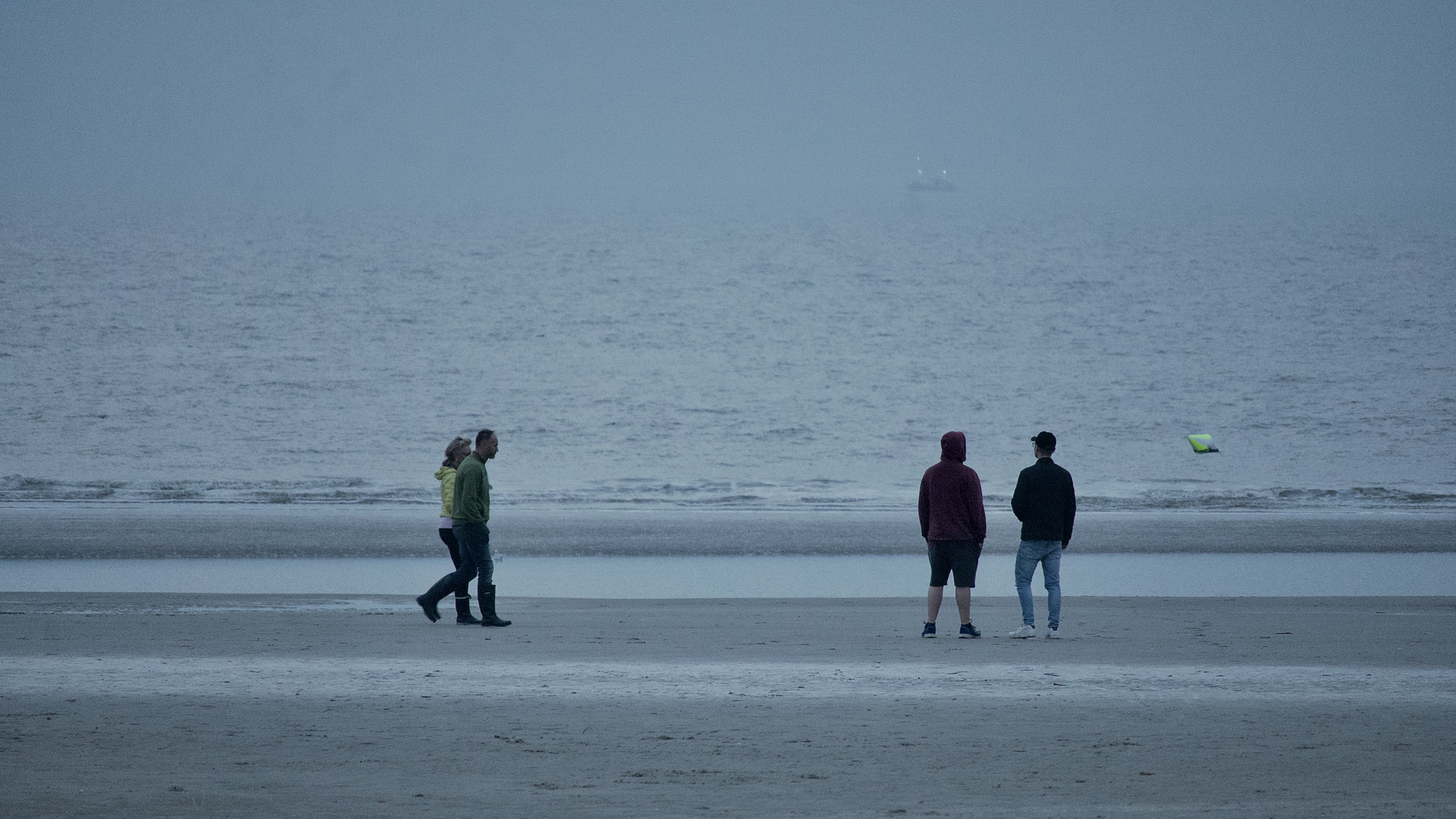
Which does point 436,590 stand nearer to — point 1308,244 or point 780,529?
point 780,529

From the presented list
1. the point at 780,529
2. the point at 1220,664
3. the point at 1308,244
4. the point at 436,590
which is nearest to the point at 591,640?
the point at 436,590

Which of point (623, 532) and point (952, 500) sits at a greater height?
point (952, 500)

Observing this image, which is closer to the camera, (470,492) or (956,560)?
(956,560)

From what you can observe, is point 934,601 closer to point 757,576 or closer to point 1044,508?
point 1044,508

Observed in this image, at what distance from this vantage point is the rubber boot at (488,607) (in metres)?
8.95

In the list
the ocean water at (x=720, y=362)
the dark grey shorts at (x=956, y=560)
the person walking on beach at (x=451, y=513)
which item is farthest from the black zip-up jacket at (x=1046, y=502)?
the ocean water at (x=720, y=362)

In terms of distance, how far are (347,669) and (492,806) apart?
2911 mm

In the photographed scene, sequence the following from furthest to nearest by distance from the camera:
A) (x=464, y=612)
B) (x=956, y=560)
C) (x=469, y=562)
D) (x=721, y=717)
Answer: (x=464, y=612) < (x=469, y=562) < (x=956, y=560) < (x=721, y=717)

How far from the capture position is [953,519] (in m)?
8.18

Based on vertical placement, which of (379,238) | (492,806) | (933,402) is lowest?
(492,806)

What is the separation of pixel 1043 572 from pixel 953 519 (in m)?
0.71

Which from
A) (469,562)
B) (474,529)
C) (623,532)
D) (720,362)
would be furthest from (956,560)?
(720,362)

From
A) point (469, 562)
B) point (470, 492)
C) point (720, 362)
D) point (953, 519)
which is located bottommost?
point (469, 562)

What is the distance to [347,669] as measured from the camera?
7352mm
